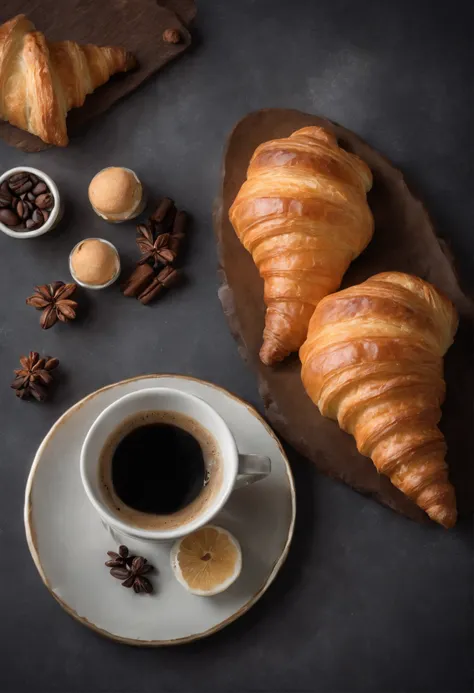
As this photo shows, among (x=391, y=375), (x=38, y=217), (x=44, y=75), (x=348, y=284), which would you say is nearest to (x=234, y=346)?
(x=348, y=284)

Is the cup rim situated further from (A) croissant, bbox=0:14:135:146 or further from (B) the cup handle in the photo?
(A) croissant, bbox=0:14:135:146

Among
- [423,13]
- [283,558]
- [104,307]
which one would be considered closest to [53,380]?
[104,307]

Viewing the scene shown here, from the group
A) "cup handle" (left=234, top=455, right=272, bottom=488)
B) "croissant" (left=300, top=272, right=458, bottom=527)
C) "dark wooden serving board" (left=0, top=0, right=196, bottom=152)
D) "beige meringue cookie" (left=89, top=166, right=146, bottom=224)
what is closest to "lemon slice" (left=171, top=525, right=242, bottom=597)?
"cup handle" (left=234, top=455, right=272, bottom=488)

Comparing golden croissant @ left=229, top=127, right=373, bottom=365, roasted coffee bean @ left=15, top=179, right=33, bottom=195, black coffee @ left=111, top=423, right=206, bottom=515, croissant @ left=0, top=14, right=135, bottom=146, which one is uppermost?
croissant @ left=0, top=14, right=135, bottom=146

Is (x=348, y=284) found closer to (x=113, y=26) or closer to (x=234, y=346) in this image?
(x=234, y=346)

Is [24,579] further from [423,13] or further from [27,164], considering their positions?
[423,13]
